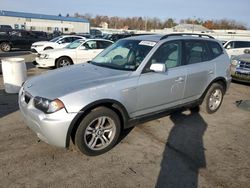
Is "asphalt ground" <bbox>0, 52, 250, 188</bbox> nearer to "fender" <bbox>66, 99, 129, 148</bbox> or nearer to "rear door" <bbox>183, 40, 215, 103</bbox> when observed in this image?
"fender" <bbox>66, 99, 129, 148</bbox>

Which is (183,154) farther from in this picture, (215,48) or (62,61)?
(62,61)

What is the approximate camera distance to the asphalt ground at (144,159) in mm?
3066

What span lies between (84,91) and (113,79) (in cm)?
54

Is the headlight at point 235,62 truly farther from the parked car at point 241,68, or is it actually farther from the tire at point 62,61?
the tire at point 62,61

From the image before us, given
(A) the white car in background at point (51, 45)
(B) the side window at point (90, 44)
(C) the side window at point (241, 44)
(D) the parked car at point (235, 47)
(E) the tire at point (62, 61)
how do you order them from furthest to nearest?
(A) the white car in background at point (51, 45) < (C) the side window at point (241, 44) < (D) the parked car at point (235, 47) < (B) the side window at point (90, 44) < (E) the tire at point (62, 61)

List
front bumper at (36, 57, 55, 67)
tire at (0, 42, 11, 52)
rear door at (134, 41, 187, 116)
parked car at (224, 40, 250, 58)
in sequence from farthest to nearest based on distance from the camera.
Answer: tire at (0, 42, 11, 52), parked car at (224, 40, 250, 58), front bumper at (36, 57, 55, 67), rear door at (134, 41, 187, 116)

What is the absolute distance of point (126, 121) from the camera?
3.82m

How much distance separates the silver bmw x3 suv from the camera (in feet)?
10.6

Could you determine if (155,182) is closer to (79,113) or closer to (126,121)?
(126,121)

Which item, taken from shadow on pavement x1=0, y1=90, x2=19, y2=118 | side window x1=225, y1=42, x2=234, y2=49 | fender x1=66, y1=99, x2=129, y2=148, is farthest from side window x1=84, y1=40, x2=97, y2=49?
side window x1=225, y1=42, x2=234, y2=49

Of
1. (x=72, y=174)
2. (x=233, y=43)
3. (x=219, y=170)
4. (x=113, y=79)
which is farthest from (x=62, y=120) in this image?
(x=233, y=43)

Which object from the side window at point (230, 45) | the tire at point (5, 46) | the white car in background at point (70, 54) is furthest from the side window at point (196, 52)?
the tire at point (5, 46)

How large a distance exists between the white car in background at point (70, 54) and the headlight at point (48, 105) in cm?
719

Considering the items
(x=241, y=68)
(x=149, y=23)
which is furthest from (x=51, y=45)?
(x=149, y=23)
